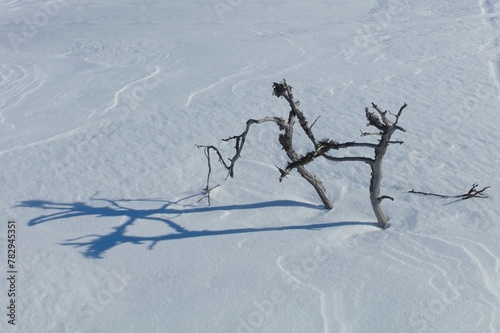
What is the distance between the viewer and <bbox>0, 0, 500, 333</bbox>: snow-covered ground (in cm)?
259

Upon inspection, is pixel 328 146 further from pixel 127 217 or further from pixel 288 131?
pixel 127 217

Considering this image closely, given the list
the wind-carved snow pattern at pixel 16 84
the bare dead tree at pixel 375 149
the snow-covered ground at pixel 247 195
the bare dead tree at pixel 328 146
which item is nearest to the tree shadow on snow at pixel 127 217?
the snow-covered ground at pixel 247 195

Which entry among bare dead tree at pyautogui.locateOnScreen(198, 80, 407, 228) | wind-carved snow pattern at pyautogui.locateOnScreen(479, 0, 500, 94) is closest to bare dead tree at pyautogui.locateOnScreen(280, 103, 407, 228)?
bare dead tree at pyautogui.locateOnScreen(198, 80, 407, 228)

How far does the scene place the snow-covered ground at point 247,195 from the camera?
259 centimetres

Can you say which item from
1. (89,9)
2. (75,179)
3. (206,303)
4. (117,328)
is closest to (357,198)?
(206,303)

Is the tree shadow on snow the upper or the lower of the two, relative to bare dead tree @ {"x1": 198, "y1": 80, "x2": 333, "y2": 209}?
lower

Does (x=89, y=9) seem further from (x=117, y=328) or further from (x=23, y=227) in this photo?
(x=117, y=328)

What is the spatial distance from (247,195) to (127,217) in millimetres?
833

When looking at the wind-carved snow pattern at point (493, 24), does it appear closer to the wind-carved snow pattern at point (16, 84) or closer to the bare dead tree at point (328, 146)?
the bare dead tree at point (328, 146)

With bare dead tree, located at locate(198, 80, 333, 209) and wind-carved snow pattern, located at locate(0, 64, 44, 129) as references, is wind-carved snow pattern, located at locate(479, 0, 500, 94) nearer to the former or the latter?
bare dead tree, located at locate(198, 80, 333, 209)

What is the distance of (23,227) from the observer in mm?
3445

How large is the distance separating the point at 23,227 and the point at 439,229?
103 inches

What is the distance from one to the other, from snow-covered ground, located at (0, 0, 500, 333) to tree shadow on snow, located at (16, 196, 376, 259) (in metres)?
A: 0.01

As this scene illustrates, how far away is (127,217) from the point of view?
3.45 meters
